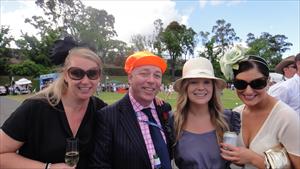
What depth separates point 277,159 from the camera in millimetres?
3059

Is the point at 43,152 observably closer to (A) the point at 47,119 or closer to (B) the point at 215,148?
(A) the point at 47,119

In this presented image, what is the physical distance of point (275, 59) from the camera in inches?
3573

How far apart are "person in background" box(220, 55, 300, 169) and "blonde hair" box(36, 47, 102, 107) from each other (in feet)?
4.72

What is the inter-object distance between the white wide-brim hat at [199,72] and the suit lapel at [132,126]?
2.23 ft

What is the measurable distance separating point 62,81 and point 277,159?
2.27 metres

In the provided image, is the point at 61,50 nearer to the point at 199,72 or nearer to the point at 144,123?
the point at 144,123

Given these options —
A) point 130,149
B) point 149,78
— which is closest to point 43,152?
point 130,149

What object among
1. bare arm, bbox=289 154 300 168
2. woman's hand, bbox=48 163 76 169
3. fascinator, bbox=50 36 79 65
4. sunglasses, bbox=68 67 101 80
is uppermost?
fascinator, bbox=50 36 79 65

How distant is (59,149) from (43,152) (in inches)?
6.1

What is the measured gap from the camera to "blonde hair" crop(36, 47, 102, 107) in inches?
135

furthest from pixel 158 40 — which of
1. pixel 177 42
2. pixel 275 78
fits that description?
pixel 275 78

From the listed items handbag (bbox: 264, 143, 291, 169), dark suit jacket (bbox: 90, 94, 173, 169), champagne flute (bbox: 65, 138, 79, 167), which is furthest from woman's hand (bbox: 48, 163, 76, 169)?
handbag (bbox: 264, 143, 291, 169)

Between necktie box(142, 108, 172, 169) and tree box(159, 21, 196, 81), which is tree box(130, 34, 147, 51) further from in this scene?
necktie box(142, 108, 172, 169)

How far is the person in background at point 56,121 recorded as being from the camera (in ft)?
10.4
